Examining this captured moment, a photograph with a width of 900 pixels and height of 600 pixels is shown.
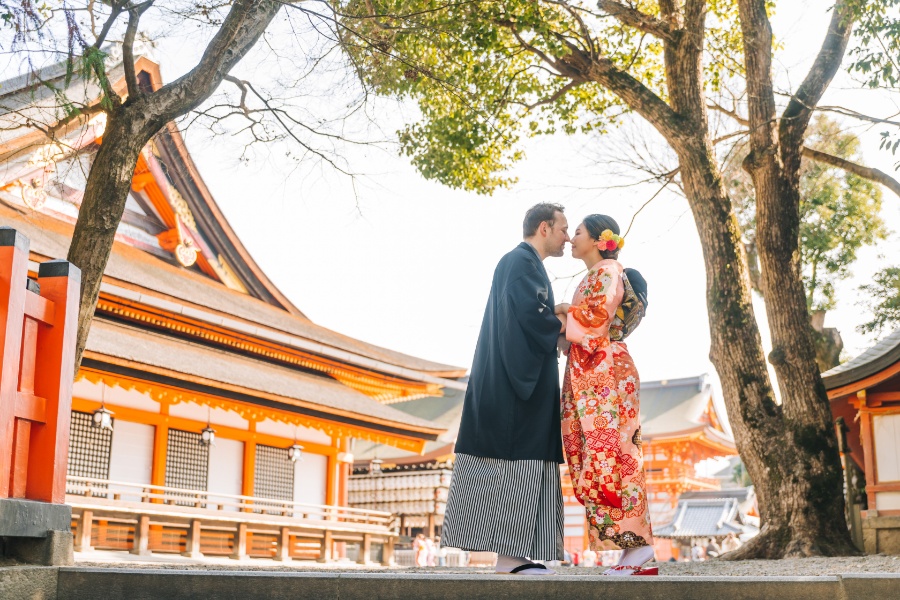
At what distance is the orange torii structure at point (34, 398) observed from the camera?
3299 mm

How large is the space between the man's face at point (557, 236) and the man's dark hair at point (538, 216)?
2cm

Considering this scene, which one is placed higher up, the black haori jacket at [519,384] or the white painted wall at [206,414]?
the white painted wall at [206,414]

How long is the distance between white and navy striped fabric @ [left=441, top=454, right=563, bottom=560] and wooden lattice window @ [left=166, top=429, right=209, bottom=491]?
939 centimetres

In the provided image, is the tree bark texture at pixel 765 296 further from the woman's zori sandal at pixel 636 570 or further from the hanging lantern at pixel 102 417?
the hanging lantern at pixel 102 417

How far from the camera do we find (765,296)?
Result: 316 inches

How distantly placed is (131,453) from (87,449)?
0.81m

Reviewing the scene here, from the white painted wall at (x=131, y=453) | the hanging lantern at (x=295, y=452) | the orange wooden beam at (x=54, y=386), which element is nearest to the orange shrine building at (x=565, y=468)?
the hanging lantern at (x=295, y=452)

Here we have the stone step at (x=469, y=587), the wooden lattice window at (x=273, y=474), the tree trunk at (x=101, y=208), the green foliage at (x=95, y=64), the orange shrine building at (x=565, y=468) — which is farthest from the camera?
the orange shrine building at (x=565, y=468)

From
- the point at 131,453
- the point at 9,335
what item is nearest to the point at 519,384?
the point at 9,335

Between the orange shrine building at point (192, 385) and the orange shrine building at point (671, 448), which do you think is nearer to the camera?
the orange shrine building at point (192, 385)

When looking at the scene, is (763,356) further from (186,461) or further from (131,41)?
(186,461)

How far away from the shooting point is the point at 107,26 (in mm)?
5332

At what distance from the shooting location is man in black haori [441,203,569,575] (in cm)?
405

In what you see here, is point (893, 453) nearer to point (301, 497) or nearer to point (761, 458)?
point (761, 458)
